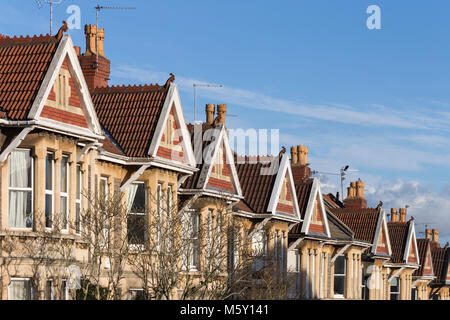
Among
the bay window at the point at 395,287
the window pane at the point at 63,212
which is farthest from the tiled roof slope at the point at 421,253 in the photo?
the window pane at the point at 63,212

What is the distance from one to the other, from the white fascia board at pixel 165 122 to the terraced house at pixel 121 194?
45 mm

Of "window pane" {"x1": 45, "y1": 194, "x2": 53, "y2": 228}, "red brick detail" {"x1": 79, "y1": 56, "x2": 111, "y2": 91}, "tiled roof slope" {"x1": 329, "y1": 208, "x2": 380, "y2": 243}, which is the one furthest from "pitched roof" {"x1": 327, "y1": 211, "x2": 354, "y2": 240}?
"window pane" {"x1": 45, "y1": 194, "x2": 53, "y2": 228}

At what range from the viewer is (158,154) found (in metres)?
31.5

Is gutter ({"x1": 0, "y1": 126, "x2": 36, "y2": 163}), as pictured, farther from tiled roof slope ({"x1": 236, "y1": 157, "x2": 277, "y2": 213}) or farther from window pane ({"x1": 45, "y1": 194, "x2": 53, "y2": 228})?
tiled roof slope ({"x1": 236, "y1": 157, "x2": 277, "y2": 213})

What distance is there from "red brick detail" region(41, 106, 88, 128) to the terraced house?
1.7 inches

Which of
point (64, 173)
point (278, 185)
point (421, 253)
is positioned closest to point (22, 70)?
point (64, 173)

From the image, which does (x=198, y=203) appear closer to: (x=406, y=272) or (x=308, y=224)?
(x=308, y=224)

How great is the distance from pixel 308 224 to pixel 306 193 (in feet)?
6.98

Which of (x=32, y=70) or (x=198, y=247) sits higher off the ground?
(x=32, y=70)

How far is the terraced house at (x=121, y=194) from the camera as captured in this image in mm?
23969

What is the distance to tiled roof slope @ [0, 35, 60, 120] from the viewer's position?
23.7 metres

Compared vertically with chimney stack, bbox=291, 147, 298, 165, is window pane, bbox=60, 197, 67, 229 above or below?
below

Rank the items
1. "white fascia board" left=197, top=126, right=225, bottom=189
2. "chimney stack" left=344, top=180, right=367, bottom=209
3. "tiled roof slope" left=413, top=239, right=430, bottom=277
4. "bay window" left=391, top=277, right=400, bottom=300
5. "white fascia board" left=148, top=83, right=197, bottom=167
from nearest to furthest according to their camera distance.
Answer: "white fascia board" left=148, top=83, right=197, bottom=167 < "white fascia board" left=197, top=126, right=225, bottom=189 < "chimney stack" left=344, top=180, right=367, bottom=209 < "bay window" left=391, top=277, right=400, bottom=300 < "tiled roof slope" left=413, top=239, right=430, bottom=277
